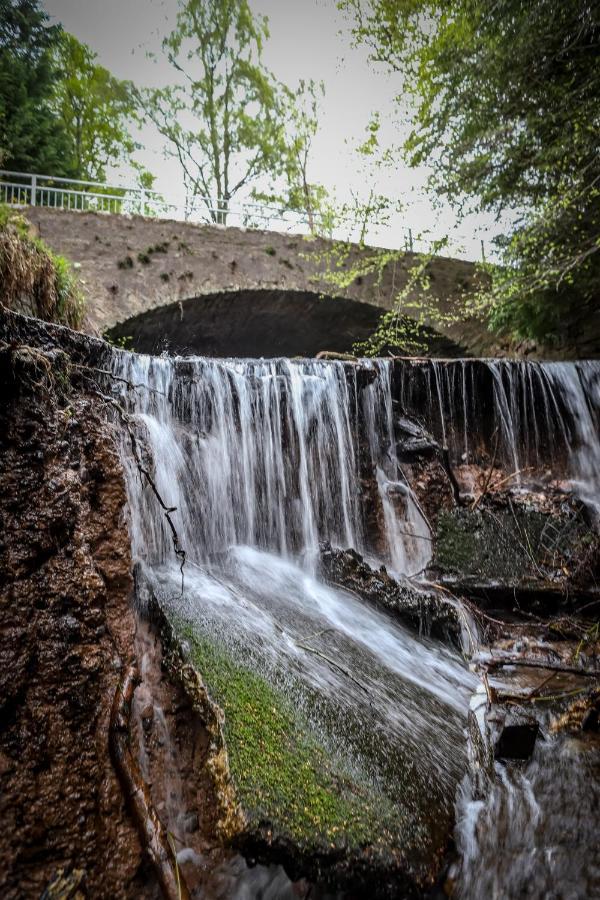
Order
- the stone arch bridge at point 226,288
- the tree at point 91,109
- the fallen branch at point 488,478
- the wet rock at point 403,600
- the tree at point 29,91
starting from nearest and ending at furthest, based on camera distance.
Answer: the wet rock at point 403,600, the fallen branch at point 488,478, the stone arch bridge at point 226,288, the tree at point 29,91, the tree at point 91,109

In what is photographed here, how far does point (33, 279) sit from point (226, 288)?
5633 mm

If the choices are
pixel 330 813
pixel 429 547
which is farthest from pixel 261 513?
pixel 330 813

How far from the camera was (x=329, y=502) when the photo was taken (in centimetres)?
498

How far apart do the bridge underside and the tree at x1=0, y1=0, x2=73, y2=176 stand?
17.4ft

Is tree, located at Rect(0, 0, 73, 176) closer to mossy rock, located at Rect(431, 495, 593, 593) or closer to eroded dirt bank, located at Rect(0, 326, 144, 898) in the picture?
eroded dirt bank, located at Rect(0, 326, 144, 898)

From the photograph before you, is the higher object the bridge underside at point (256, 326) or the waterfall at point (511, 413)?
the bridge underside at point (256, 326)

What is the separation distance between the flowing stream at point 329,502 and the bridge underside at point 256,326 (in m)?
4.86

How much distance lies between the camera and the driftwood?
1210mm

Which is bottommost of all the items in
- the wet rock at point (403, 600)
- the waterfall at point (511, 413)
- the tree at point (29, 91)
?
the wet rock at point (403, 600)

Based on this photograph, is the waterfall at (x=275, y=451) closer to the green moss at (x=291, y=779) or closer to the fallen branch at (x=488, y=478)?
the fallen branch at (x=488, y=478)

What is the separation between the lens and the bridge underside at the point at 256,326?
9.61 meters

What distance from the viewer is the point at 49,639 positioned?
4.69ft

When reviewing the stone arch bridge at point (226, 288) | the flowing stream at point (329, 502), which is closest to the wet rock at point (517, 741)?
the flowing stream at point (329, 502)

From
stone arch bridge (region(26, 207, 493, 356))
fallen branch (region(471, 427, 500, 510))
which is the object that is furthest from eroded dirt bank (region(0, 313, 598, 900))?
stone arch bridge (region(26, 207, 493, 356))
